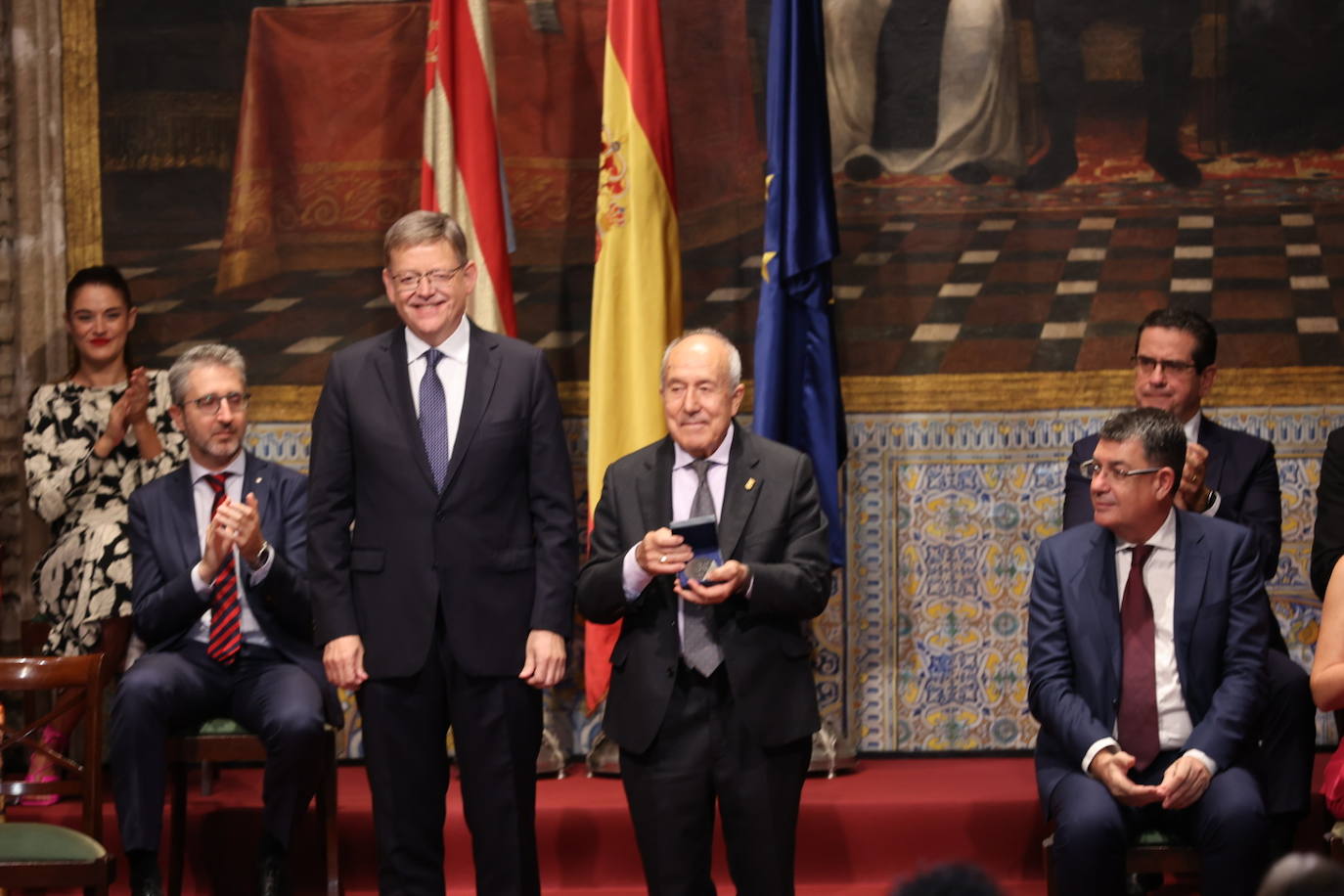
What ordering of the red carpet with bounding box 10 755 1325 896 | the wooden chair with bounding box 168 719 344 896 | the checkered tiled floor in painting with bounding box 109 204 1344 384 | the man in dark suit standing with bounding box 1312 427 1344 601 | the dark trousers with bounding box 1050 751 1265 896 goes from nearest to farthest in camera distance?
the dark trousers with bounding box 1050 751 1265 896 < the man in dark suit standing with bounding box 1312 427 1344 601 < the wooden chair with bounding box 168 719 344 896 < the red carpet with bounding box 10 755 1325 896 < the checkered tiled floor in painting with bounding box 109 204 1344 384

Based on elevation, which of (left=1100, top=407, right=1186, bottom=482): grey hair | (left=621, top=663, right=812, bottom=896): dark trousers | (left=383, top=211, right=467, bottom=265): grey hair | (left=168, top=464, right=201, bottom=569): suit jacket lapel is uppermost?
(left=383, top=211, right=467, bottom=265): grey hair

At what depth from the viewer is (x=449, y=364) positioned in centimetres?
392

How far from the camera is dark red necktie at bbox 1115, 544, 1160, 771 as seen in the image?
392 centimetres

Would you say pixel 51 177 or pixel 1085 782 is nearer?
pixel 1085 782

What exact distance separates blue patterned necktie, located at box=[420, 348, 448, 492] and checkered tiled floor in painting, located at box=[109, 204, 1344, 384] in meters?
1.80

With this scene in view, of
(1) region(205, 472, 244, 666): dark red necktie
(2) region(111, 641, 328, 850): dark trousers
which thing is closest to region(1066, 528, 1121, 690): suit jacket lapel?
(2) region(111, 641, 328, 850): dark trousers

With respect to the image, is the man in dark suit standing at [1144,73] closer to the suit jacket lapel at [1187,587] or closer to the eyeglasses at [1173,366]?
the eyeglasses at [1173,366]

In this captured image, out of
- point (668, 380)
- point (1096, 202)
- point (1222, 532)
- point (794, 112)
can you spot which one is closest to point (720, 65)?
point (794, 112)

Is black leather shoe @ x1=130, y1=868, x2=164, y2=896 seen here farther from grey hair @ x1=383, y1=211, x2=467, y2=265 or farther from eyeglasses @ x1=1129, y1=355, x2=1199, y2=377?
eyeglasses @ x1=1129, y1=355, x2=1199, y2=377

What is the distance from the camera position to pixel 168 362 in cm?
582

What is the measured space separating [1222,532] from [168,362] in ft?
11.8

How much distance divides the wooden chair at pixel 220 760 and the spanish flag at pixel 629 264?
94cm

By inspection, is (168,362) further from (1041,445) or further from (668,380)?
(1041,445)

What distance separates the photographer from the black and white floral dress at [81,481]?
16.7ft
